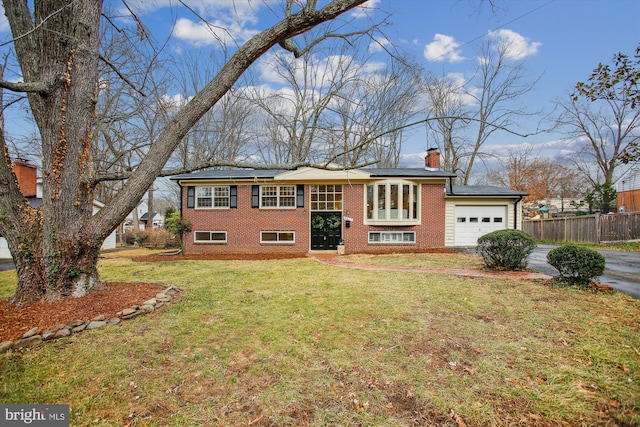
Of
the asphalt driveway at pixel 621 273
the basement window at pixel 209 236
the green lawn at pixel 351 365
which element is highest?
the basement window at pixel 209 236

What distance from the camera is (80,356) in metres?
3.17

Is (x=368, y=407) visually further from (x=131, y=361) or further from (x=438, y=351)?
(x=131, y=361)

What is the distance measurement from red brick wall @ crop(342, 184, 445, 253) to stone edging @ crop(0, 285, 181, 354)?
31.2ft

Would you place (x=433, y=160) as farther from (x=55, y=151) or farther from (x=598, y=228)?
(x=55, y=151)

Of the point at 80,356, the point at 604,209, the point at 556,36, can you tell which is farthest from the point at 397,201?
the point at 604,209

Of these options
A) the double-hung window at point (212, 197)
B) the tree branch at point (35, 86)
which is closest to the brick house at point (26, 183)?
the double-hung window at point (212, 197)

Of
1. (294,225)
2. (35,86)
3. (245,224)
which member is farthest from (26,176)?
(35,86)

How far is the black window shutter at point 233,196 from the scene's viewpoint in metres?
14.0

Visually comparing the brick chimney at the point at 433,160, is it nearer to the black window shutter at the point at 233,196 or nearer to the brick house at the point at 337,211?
the brick house at the point at 337,211

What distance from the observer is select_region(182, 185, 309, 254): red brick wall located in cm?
1377

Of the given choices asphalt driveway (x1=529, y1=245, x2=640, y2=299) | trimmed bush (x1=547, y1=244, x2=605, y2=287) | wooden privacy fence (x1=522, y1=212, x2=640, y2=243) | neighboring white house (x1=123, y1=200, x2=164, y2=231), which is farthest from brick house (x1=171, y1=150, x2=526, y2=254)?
neighboring white house (x1=123, y1=200, x2=164, y2=231)

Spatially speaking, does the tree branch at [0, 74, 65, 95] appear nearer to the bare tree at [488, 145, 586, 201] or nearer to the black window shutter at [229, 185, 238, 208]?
the black window shutter at [229, 185, 238, 208]

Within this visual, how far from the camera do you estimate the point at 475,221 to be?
14.1 metres

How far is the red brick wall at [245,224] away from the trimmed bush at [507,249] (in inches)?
308
